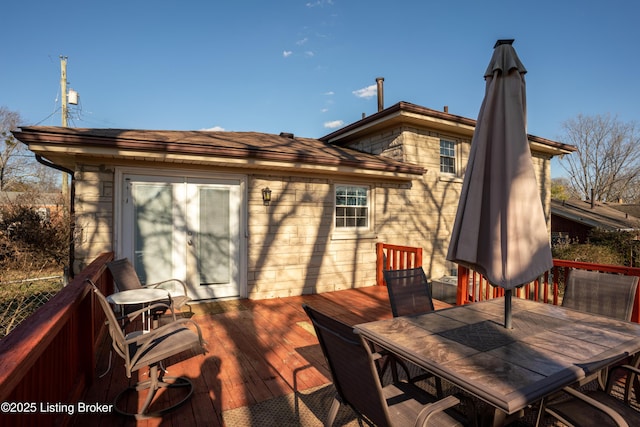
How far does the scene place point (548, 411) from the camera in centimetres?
171

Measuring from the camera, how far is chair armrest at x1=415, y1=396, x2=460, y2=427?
1.40 meters

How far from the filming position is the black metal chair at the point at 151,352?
235cm

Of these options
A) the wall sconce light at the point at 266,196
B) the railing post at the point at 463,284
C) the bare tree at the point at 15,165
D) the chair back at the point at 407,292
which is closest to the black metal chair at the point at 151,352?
the chair back at the point at 407,292

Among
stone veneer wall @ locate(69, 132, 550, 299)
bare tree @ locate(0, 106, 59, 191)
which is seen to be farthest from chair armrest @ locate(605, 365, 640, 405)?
bare tree @ locate(0, 106, 59, 191)

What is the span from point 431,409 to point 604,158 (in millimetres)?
36473

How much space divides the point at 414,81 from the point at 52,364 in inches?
584

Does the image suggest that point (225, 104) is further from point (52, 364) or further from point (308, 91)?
point (52, 364)

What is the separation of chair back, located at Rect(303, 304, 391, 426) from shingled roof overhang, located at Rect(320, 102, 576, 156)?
20.8ft

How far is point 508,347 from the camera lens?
6.23 ft

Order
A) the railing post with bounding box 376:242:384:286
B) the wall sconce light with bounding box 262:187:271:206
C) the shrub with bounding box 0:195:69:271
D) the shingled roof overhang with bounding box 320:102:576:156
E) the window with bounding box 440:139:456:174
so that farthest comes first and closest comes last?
the window with bounding box 440:139:456:174
the shingled roof overhang with bounding box 320:102:576:156
the railing post with bounding box 376:242:384:286
the shrub with bounding box 0:195:69:271
the wall sconce light with bounding box 262:187:271:206

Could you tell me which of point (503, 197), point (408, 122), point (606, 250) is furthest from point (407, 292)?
point (606, 250)

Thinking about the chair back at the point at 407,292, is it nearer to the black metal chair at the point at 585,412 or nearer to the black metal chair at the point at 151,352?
the black metal chair at the point at 585,412

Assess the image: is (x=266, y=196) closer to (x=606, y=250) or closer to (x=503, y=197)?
(x=503, y=197)

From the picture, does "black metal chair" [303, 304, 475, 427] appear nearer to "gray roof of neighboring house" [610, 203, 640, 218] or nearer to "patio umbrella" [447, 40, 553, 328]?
"patio umbrella" [447, 40, 553, 328]
